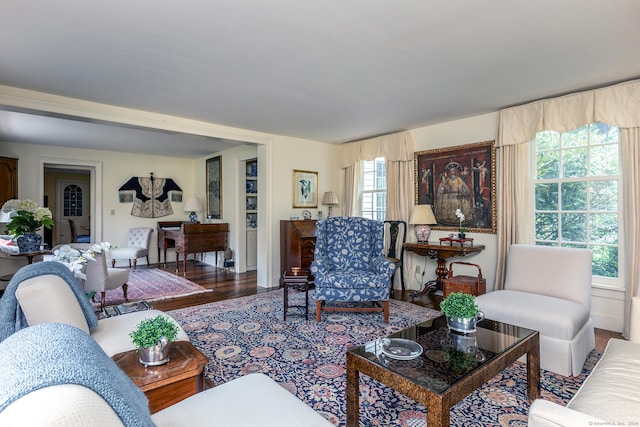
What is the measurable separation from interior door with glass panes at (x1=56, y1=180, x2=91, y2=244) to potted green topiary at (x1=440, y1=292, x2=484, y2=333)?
920 centimetres

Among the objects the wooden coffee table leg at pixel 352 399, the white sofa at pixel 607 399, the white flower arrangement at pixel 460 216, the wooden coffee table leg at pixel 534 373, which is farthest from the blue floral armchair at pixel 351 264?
the white sofa at pixel 607 399

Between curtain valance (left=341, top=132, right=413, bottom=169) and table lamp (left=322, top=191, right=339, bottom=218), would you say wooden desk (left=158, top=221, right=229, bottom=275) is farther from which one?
curtain valance (left=341, top=132, right=413, bottom=169)

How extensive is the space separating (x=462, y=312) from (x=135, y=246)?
621 centimetres

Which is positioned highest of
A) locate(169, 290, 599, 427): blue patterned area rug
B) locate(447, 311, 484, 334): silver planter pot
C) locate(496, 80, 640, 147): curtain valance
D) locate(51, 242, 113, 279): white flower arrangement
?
locate(496, 80, 640, 147): curtain valance

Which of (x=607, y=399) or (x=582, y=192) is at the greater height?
(x=582, y=192)

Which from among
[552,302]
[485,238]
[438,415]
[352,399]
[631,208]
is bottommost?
[352,399]

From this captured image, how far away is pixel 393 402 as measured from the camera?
1.95 m

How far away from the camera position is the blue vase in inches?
139

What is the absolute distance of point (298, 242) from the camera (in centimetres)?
479

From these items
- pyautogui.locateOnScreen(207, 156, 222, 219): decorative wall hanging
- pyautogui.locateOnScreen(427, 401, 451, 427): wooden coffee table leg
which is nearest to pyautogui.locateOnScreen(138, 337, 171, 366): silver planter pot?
pyautogui.locateOnScreen(427, 401, 451, 427): wooden coffee table leg

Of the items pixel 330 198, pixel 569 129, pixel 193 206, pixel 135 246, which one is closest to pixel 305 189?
pixel 330 198

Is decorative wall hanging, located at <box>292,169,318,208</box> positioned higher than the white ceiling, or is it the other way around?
the white ceiling

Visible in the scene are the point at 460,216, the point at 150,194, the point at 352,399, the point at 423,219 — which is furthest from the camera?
the point at 150,194

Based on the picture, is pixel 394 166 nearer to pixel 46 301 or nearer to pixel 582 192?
pixel 582 192
